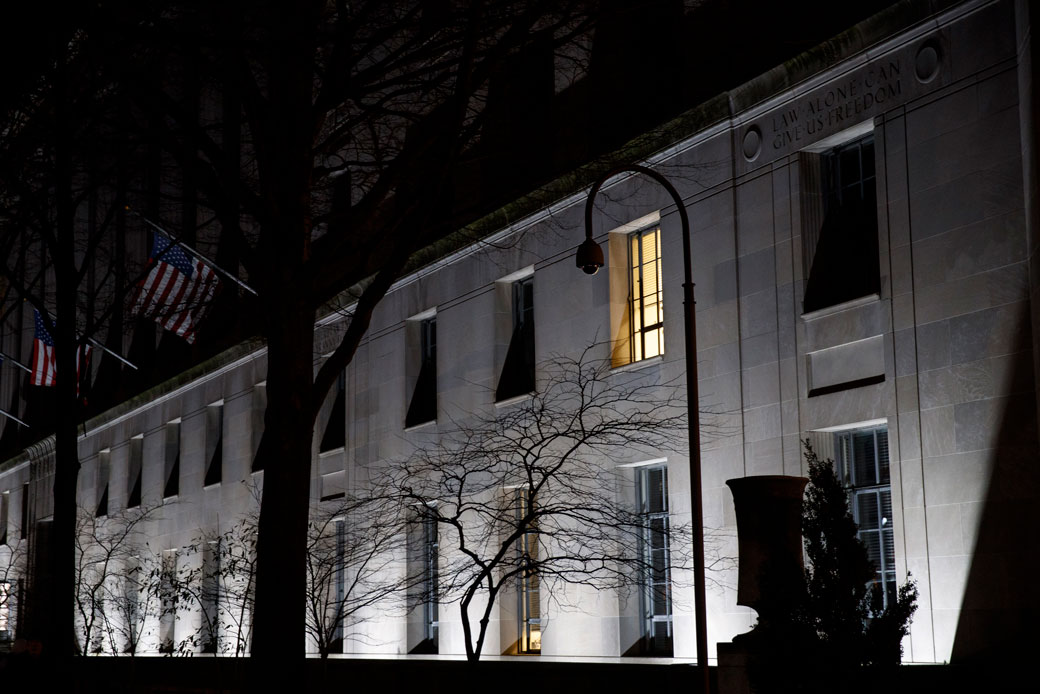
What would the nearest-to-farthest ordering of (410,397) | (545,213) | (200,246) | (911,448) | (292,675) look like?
(292,675), (911,448), (545,213), (410,397), (200,246)

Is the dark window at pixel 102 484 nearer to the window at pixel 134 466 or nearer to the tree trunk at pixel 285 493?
the window at pixel 134 466

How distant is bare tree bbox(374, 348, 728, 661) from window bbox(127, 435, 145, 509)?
25922mm

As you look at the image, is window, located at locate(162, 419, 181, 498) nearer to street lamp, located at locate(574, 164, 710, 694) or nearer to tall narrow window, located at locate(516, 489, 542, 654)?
tall narrow window, located at locate(516, 489, 542, 654)

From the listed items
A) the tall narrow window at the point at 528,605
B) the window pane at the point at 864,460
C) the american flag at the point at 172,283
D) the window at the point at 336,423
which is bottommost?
the tall narrow window at the point at 528,605

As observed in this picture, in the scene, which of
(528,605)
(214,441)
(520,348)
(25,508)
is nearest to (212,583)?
(214,441)

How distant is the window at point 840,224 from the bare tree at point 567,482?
11.7 ft

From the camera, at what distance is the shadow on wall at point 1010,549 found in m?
15.8

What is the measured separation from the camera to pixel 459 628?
27500 millimetres

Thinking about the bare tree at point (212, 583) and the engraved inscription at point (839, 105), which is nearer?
the engraved inscription at point (839, 105)

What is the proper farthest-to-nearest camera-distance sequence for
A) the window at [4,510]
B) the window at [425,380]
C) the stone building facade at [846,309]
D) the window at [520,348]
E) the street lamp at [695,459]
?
1. the window at [4,510]
2. the window at [425,380]
3. the window at [520,348]
4. the stone building facade at [846,309]
5. the street lamp at [695,459]

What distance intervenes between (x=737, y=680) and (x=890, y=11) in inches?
393

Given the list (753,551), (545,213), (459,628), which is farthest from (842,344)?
(459,628)

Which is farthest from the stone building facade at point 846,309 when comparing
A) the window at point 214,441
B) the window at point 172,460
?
the window at point 172,460

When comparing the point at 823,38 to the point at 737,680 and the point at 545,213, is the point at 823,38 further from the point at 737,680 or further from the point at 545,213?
the point at 737,680
